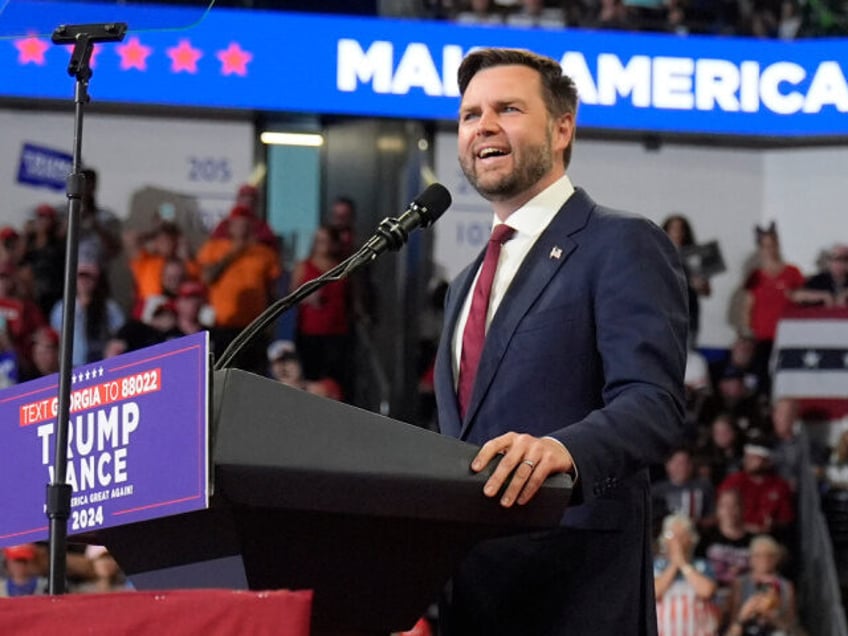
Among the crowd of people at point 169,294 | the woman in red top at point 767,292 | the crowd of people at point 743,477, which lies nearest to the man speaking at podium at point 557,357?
the crowd of people at point 743,477

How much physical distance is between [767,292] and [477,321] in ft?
34.6

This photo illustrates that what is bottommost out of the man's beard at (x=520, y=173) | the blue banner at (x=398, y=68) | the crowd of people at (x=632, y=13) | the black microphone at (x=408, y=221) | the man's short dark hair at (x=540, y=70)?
the black microphone at (x=408, y=221)

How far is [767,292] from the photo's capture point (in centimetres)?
1302

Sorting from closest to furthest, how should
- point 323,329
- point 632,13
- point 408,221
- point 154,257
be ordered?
point 408,221
point 154,257
point 323,329
point 632,13

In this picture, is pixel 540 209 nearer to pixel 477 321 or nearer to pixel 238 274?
pixel 477 321

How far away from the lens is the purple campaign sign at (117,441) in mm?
2045

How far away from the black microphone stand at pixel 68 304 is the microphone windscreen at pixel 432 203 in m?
0.49

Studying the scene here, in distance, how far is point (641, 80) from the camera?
13656 mm

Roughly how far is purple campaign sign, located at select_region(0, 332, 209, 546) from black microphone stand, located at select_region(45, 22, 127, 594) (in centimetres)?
3

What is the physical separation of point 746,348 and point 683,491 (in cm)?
229

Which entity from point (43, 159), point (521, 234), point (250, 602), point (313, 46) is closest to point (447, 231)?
point (313, 46)

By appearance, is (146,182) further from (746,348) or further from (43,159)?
(746,348)

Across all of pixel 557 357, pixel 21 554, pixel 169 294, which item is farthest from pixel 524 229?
pixel 169 294

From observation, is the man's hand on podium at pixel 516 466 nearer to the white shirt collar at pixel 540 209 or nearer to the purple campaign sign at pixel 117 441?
the purple campaign sign at pixel 117 441
